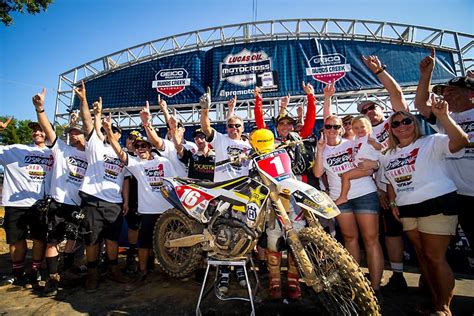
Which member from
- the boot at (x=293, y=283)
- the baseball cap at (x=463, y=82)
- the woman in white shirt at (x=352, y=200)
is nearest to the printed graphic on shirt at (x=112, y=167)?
the boot at (x=293, y=283)

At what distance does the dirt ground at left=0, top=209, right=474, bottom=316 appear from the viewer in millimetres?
2613

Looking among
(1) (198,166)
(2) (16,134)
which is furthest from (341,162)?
(2) (16,134)

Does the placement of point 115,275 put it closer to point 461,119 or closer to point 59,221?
point 59,221

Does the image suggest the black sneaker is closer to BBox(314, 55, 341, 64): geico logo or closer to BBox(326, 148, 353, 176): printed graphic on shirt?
BBox(326, 148, 353, 176): printed graphic on shirt

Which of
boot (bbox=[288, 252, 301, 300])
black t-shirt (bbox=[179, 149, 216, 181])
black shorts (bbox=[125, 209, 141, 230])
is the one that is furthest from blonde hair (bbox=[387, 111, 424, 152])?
black shorts (bbox=[125, 209, 141, 230])

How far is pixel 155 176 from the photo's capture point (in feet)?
12.1

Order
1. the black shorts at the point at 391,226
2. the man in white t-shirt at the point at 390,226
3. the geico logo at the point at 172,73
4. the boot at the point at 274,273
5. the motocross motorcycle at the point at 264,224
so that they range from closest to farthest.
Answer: the motocross motorcycle at the point at 264,224
the boot at the point at 274,273
the man in white t-shirt at the point at 390,226
the black shorts at the point at 391,226
the geico logo at the point at 172,73

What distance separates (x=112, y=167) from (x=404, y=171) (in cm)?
359

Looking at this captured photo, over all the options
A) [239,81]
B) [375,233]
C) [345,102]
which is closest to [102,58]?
[239,81]

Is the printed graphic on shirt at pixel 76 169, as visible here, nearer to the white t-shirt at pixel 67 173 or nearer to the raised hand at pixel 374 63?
the white t-shirt at pixel 67 173

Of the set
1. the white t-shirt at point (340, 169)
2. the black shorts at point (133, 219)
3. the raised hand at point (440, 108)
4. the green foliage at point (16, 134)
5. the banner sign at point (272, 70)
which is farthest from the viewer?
the green foliage at point (16, 134)

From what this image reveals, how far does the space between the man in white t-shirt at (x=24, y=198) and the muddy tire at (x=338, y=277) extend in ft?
11.6

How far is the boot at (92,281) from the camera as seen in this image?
127 inches

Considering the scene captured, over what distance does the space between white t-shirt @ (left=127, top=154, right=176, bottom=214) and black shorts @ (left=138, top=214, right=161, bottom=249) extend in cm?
8
